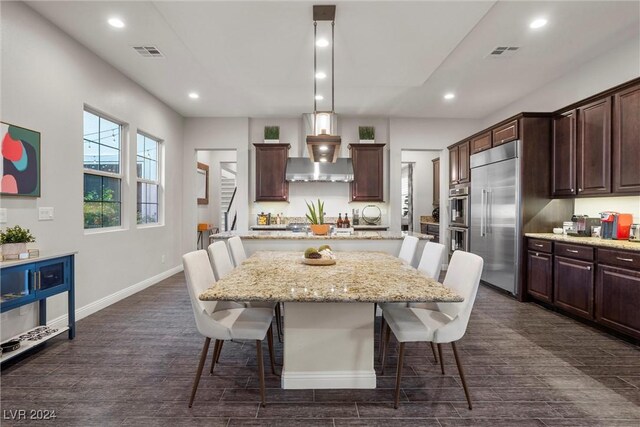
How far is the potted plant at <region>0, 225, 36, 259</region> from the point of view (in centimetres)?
239

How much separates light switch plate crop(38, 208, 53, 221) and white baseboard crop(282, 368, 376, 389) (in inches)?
105

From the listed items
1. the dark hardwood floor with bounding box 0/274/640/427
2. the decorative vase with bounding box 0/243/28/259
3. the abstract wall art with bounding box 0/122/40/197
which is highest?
the abstract wall art with bounding box 0/122/40/197

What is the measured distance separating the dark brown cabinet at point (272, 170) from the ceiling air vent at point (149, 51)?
2.59 meters

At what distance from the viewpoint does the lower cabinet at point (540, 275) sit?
3.83 meters

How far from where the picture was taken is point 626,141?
319cm

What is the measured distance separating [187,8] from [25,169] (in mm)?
1956

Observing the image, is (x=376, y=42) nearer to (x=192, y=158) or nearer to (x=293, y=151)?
(x=293, y=151)

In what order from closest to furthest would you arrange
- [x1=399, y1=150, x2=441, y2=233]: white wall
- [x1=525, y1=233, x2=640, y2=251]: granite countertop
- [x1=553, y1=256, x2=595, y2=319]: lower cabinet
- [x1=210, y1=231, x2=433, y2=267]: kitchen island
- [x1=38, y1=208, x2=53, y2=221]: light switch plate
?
1. [x1=525, y1=233, x2=640, y2=251]: granite countertop
2. [x1=38, y1=208, x2=53, y2=221]: light switch plate
3. [x1=553, y1=256, x2=595, y2=319]: lower cabinet
4. [x1=210, y1=231, x2=433, y2=267]: kitchen island
5. [x1=399, y1=150, x2=441, y2=233]: white wall

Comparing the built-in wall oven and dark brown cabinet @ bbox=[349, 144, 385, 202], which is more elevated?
dark brown cabinet @ bbox=[349, 144, 385, 202]

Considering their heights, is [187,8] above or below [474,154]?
above

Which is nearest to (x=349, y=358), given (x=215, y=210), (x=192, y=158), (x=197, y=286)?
(x=197, y=286)

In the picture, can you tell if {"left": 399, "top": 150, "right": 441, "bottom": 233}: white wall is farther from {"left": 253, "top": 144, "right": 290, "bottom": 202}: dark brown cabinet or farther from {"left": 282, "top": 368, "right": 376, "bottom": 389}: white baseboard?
{"left": 282, "top": 368, "right": 376, "bottom": 389}: white baseboard

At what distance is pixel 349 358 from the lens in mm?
2121

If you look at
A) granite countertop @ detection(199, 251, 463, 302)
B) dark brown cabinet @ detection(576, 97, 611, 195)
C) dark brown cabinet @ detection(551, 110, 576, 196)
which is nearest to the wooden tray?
granite countertop @ detection(199, 251, 463, 302)
